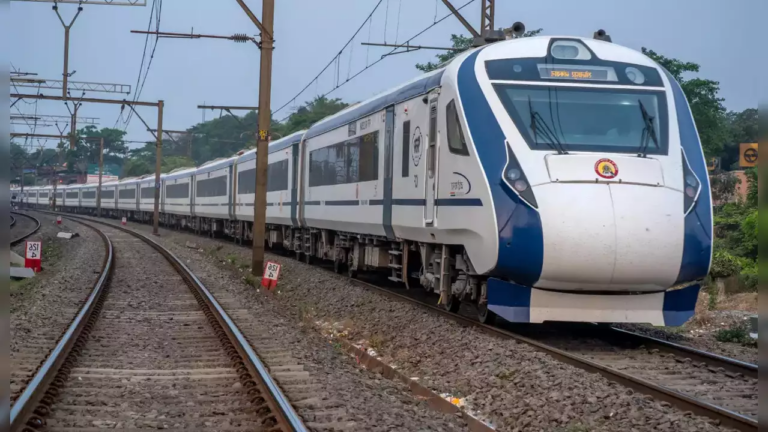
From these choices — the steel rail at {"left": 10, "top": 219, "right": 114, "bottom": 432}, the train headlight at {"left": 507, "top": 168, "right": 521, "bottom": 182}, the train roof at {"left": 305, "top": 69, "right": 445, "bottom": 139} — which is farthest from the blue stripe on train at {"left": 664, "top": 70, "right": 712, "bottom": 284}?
the steel rail at {"left": 10, "top": 219, "right": 114, "bottom": 432}

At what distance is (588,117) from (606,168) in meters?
0.82

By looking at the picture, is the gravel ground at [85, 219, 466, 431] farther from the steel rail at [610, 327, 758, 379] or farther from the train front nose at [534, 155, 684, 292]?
the steel rail at [610, 327, 758, 379]

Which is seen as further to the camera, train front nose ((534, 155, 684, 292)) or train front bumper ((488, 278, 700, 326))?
train front bumper ((488, 278, 700, 326))

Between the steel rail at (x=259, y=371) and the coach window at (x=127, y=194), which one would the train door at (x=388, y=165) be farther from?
the coach window at (x=127, y=194)

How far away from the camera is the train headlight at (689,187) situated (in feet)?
27.7

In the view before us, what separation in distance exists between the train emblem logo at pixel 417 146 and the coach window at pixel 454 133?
1.17m

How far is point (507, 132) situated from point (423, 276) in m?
3.30

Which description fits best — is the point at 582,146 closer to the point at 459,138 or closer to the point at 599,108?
the point at 599,108

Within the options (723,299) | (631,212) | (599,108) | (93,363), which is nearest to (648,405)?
(631,212)

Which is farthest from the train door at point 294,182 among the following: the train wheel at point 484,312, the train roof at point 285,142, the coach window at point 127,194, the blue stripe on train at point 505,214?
the coach window at point 127,194

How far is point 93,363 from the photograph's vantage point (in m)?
8.07

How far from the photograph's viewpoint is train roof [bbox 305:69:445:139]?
35.2ft

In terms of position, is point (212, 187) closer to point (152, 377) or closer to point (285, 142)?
point (285, 142)

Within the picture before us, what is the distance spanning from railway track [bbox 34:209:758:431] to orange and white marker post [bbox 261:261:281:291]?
5.95m
